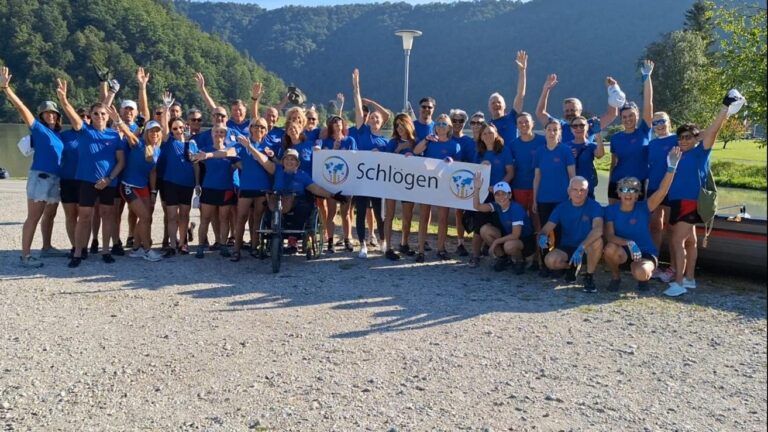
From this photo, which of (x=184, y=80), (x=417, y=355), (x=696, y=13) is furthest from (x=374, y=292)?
(x=184, y=80)

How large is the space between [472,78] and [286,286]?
166 meters

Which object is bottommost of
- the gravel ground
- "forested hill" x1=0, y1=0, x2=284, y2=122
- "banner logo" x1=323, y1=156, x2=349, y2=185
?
the gravel ground

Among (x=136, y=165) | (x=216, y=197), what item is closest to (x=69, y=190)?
(x=136, y=165)

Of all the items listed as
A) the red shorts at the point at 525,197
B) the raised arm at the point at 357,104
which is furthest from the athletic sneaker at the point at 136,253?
the red shorts at the point at 525,197

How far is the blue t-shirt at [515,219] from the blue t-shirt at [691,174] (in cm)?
172

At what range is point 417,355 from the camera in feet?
15.8

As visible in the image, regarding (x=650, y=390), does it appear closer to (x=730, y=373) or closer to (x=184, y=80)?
(x=730, y=373)

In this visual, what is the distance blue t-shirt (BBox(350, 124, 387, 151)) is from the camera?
882cm

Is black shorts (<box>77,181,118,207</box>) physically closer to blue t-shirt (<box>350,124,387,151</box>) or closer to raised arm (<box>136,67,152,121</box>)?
raised arm (<box>136,67,152,121</box>)

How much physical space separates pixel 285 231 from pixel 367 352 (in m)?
3.13

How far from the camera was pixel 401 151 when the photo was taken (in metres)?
8.50

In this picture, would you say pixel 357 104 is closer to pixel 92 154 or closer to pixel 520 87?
pixel 520 87

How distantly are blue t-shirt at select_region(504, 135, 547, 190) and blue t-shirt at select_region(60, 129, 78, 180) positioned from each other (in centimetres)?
560

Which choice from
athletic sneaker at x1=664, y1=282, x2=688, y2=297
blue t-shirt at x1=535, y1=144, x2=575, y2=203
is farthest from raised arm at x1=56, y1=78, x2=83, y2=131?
athletic sneaker at x1=664, y1=282, x2=688, y2=297
